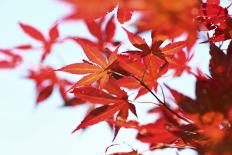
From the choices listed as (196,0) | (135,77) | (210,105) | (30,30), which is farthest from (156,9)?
(30,30)

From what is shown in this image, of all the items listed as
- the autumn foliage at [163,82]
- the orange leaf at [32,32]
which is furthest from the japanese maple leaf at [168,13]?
the orange leaf at [32,32]

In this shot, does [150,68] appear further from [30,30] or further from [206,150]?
[30,30]

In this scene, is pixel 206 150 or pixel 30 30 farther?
pixel 30 30

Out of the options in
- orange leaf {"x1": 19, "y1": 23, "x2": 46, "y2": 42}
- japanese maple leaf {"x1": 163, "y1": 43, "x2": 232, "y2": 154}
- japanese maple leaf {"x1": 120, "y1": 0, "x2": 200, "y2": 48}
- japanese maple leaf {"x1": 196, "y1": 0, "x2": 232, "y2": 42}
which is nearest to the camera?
japanese maple leaf {"x1": 120, "y1": 0, "x2": 200, "y2": 48}

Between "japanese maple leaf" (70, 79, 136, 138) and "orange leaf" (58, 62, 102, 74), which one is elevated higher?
"orange leaf" (58, 62, 102, 74)

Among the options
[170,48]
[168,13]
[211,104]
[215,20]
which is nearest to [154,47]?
[170,48]

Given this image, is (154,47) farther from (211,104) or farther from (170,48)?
(211,104)

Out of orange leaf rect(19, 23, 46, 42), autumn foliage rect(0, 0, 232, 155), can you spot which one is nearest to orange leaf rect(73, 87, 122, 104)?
autumn foliage rect(0, 0, 232, 155)

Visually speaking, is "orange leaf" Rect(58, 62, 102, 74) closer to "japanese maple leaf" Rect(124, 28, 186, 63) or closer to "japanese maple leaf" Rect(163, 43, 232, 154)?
"japanese maple leaf" Rect(124, 28, 186, 63)
